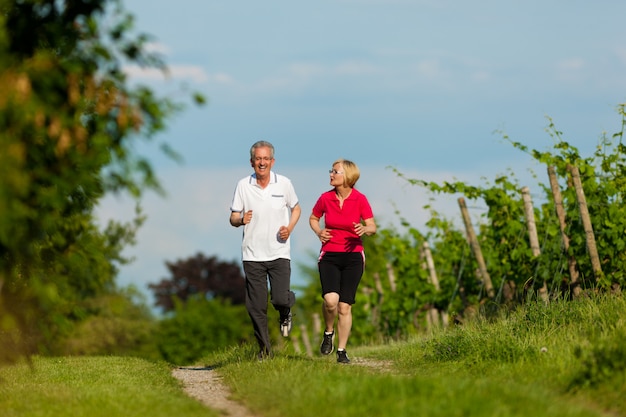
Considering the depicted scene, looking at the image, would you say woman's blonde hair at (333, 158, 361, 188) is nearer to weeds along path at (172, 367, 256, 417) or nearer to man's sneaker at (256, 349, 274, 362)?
man's sneaker at (256, 349, 274, 362)

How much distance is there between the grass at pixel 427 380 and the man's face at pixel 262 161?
2208 mm

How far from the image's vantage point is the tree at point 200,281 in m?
57.0

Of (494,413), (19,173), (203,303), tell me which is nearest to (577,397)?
(494,413)

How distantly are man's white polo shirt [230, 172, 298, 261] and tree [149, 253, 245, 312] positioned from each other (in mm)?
45992

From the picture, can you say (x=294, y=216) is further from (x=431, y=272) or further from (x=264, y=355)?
(x=431, y=272)

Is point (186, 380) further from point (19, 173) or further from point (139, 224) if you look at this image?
point (139, 224)

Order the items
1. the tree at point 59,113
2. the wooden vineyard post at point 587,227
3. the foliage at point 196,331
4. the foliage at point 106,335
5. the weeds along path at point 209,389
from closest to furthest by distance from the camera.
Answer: the tree at point 59,113
the weeds along path at point 209,389
the wooden vineyard post at point 587,227
the foliage at point 106,335
the foliage at point 196,331

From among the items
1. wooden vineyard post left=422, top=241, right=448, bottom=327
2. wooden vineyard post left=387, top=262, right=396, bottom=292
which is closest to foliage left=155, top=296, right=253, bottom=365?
wooden vineyard post left=387, top=262, right=396, bottom=292

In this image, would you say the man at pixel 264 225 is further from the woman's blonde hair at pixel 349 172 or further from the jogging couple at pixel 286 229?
the woman's blonde hair at pixel 349 172

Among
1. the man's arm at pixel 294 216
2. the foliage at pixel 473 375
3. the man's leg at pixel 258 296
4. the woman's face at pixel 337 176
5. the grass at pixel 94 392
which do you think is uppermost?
the woman's face at pixel 337 176

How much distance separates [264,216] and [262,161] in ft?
2.14

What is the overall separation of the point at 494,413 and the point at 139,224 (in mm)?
28570

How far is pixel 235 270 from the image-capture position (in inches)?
2250

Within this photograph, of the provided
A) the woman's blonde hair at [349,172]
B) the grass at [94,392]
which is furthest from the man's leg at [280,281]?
the grass at [94,392]
